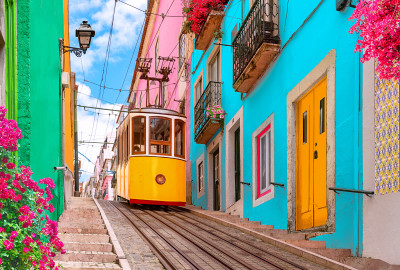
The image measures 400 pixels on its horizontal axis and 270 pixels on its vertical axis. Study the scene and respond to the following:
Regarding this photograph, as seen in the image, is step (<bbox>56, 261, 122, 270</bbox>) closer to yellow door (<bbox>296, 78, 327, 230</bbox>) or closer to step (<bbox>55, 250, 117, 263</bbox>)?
step (<bbox>55, 250, 117, 263</bbox>)

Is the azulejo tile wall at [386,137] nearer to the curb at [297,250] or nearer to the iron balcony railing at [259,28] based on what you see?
the curb at [297,250]

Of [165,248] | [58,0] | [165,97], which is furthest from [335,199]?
[165,97]

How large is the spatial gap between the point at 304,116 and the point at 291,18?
1.92 metres

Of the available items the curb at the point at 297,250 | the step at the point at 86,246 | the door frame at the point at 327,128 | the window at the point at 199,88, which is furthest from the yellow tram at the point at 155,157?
the step at the point at 86,246

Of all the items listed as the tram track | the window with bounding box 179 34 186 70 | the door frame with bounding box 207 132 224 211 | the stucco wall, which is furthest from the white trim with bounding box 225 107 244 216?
the window with bounding box 179 34 186 70

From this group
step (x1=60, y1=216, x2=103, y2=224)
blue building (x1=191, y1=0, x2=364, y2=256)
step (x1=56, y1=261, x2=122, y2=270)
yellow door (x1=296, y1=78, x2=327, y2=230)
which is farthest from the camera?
step (x1=60, y1=216, x2=103, y2=224)

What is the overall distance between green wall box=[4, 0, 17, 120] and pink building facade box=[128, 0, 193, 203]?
10704 mm

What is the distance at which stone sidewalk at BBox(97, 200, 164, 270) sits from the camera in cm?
791

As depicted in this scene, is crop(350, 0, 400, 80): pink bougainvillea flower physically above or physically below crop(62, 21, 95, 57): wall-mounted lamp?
below

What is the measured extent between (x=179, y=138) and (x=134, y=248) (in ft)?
25.0

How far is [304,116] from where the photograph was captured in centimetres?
1055

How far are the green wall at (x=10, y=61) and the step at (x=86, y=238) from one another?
3.45 m

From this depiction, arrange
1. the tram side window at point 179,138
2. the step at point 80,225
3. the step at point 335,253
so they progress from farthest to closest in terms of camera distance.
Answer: the tram side window at point 179,138 → the step at point 80,225 → the step at point 335,253

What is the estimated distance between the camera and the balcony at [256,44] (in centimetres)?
1184
